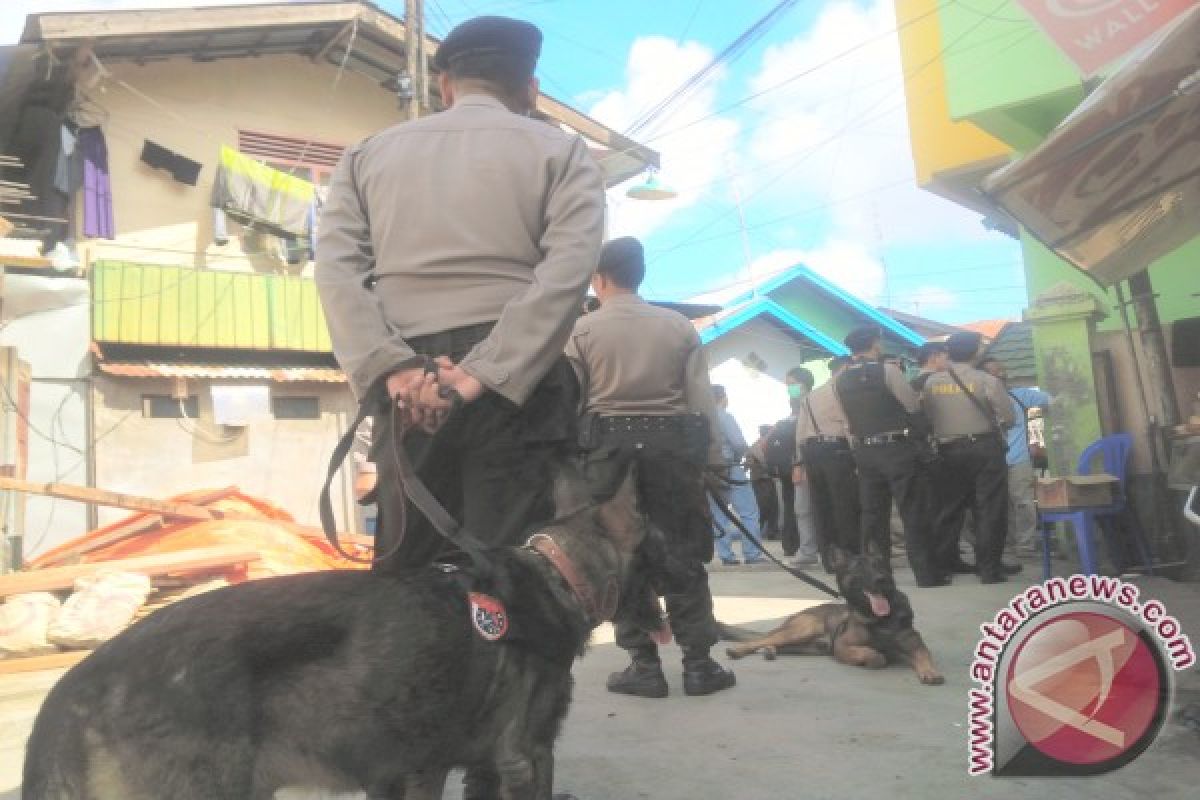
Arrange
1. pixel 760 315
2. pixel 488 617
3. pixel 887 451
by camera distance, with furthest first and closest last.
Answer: pixel 760 315
pixel 887 451
pixel 488 617

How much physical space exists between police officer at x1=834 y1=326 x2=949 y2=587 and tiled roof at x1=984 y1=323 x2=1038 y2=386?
25.6ft

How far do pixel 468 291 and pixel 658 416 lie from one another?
1827 mm

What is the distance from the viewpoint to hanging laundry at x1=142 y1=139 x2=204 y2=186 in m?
12.3

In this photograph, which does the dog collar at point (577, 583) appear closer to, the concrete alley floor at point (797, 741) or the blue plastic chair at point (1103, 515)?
the concrete alley floor at point (797, 741)

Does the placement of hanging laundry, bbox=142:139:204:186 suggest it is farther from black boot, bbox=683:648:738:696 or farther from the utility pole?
black boot, bbox=683:648:738:696

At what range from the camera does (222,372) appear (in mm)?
12453

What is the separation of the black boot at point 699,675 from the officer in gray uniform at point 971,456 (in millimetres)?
3808

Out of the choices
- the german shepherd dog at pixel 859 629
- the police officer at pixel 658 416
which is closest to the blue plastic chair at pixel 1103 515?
the german shepherd dog at pixel 859 629

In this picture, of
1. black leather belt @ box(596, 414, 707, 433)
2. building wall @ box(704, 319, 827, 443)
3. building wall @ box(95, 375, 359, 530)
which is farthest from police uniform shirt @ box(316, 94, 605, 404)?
building wall @ box(704, 319, 827, 443)

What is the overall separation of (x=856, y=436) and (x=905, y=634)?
9.24 feet

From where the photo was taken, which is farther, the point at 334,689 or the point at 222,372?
the point at 222,372

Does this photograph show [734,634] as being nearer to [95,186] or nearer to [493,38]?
[493,38]

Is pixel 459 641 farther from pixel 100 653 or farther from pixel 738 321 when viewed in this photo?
pixel 738 321

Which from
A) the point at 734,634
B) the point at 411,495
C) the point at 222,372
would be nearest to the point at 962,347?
the point at 734,634
